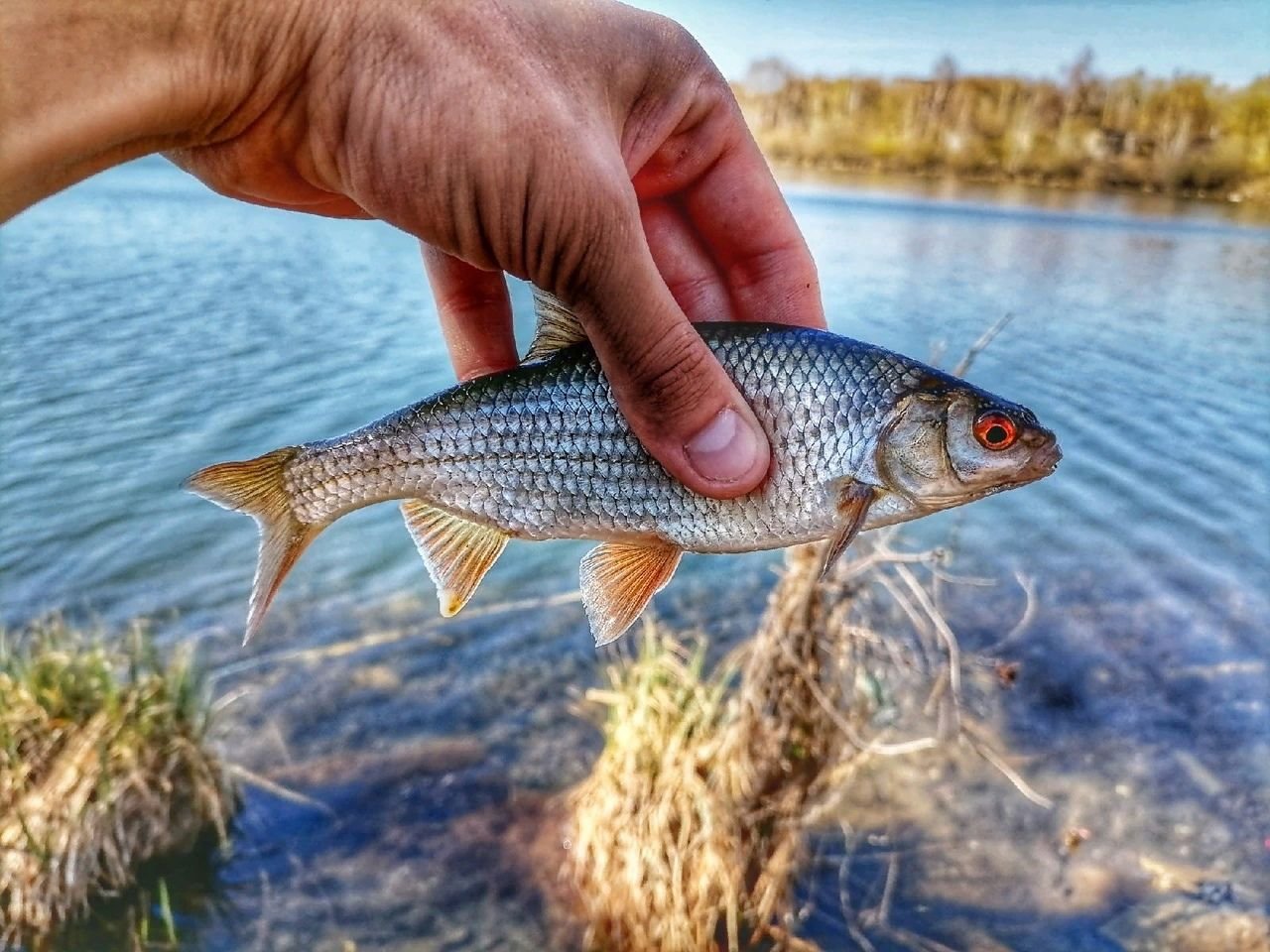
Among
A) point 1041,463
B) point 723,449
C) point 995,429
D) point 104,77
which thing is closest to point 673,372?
point 723,449

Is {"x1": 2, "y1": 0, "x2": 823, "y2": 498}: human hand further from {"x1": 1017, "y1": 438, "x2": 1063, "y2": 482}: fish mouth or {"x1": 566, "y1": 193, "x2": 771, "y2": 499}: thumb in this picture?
{"x1": 1017, "y1": 438, "x2": 1063, "y2": 482}: fish mouth

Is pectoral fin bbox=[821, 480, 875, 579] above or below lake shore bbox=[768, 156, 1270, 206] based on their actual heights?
above

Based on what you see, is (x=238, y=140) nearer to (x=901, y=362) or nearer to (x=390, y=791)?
(x=901, y=362)

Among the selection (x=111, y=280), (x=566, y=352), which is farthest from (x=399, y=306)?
(x=566, y=352)

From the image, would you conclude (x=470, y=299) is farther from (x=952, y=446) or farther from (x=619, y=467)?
(x=952, y=446)

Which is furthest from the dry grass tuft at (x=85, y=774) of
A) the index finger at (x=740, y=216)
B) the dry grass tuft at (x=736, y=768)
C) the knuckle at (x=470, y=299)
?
the index finger at (x=740, y=216)

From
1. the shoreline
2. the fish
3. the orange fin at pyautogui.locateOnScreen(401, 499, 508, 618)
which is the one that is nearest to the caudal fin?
the fish

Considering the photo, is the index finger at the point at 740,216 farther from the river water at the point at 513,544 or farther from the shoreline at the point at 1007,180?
the shoreline at the point at 1007,180
